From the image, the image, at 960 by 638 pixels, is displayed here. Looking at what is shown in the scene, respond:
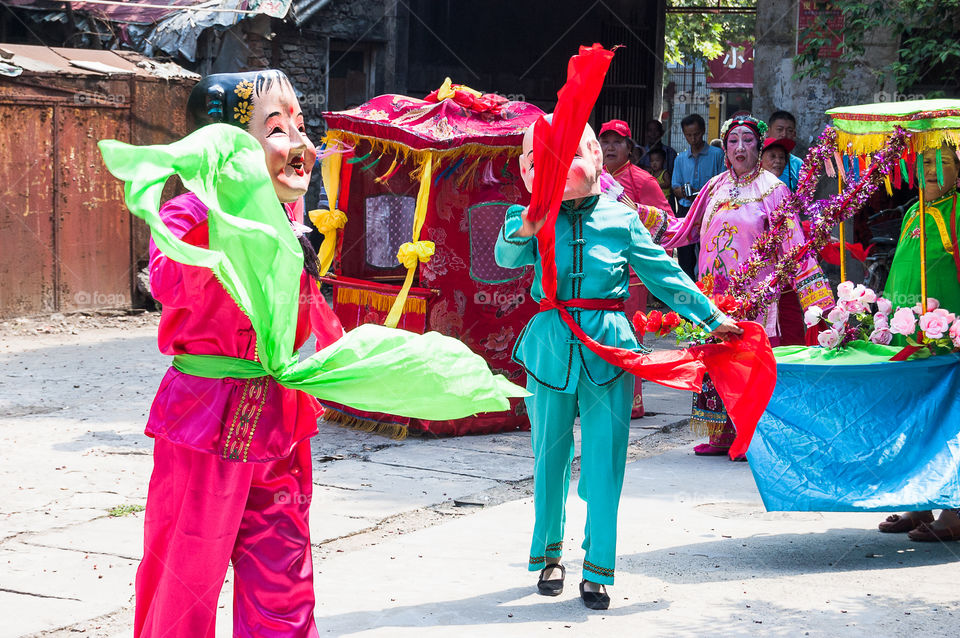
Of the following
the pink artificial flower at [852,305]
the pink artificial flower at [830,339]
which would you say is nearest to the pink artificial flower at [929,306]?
Result: the pink artificial flower at [852,305]

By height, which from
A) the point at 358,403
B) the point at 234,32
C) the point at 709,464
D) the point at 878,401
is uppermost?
the point at 234,32

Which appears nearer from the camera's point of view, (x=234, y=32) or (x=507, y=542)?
(x=507, y=542)

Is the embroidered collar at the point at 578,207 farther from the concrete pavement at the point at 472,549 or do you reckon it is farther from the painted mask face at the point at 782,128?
→ the painted mask face at the point at 782,128

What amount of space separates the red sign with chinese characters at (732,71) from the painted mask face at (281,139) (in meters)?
35.1

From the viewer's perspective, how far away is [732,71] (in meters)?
38.0

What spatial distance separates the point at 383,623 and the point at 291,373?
5.09 feet

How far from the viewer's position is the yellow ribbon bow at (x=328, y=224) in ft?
25.4

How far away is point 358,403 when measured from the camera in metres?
2.91

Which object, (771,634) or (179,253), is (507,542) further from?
(179,253)

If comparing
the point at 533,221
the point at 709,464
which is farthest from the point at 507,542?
the point at 709,464

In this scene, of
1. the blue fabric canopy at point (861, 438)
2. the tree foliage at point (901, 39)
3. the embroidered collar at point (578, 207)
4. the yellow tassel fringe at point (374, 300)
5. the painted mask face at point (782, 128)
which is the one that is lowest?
the blue fabric canopy at point (861, 438)

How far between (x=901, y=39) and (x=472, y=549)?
24.3 ft

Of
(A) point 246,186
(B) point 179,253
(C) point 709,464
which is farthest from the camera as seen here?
(C) point 709,464

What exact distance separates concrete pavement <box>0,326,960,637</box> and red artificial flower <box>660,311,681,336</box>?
99cm
